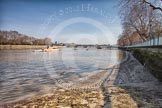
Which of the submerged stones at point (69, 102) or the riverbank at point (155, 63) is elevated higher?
the riverbank at point (155, 63)

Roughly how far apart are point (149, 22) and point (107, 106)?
147 feet

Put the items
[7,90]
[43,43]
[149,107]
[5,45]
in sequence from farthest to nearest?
[43,43] < [5,45] < [7,90] < [149,107]

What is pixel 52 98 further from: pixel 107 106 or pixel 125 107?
pixel 125 107

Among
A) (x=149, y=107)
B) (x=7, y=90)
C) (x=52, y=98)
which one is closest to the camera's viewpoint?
(x=149, y=107)

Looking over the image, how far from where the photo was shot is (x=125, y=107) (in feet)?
24.3

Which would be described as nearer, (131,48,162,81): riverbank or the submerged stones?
the submerged stones

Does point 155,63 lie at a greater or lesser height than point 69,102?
greater

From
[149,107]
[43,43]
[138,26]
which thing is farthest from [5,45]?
[149,107]

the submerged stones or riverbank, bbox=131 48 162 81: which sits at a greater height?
riverbank, bbox=131 48 162 81

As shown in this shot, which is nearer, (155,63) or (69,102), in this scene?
(69,102)

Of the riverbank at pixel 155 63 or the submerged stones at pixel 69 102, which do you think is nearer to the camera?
the submerged stones at pixel 69 102

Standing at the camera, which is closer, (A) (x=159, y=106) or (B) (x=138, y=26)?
(A) (x=159, y=106)

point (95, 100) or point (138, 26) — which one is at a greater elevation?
point (138, 26)

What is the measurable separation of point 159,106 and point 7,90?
8192mm
